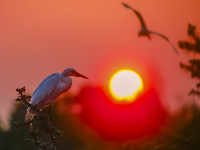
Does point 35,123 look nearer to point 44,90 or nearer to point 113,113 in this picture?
point 44,90

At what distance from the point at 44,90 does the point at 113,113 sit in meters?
18.8

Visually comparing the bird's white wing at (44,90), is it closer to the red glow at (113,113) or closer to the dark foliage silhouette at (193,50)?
the dark foliage silhouette at (193,50)

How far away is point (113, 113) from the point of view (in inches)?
1022

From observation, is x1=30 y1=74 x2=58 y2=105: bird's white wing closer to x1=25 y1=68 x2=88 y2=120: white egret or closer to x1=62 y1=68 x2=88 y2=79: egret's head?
x1=25 y1=68 x2=88 y2=120: white egret

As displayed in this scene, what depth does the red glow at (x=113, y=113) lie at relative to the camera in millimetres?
20597

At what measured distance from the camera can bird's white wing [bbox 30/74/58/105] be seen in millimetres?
7469

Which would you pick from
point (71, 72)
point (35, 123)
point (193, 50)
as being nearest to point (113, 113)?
point (193, 50)

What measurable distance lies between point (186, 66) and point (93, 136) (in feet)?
49.7

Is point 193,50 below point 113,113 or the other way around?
below

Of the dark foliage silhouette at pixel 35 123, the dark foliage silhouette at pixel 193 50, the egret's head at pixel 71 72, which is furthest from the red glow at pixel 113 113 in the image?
the dark foliage silhouette at pixel 35 123

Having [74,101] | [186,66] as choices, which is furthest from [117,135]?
[186,66]

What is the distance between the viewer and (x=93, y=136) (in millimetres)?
25391

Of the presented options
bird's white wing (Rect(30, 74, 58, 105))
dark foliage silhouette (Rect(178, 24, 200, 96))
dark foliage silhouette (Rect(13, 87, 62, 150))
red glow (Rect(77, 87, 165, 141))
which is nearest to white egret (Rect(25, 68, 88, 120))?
bird's white wing (Rect(30, 74, 58, 105))

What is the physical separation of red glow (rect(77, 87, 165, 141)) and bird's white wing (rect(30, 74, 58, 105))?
8.95m
